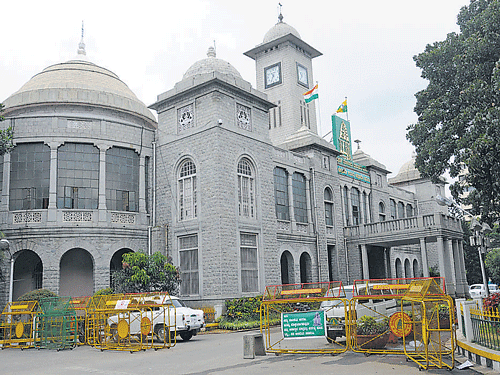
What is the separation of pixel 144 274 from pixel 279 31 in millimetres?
34582

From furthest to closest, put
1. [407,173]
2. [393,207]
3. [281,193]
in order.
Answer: [407,173]
[393,207]
[281,193]

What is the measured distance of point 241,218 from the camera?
1019 inches

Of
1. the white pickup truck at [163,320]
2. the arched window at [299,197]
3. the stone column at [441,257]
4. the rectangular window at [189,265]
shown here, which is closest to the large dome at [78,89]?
the rectangular window at [189,265]

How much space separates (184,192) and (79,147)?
5.94 meters

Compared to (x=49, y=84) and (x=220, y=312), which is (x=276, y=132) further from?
(x=220, y=312)

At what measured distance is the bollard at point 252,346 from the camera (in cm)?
1263

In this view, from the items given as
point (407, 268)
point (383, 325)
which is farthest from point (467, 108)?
point (407, 268)

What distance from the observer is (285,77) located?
1848 inches

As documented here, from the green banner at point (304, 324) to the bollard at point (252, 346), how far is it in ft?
2.85

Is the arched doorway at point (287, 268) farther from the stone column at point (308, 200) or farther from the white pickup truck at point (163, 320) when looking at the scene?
the white pickup truck at point (163, 320)

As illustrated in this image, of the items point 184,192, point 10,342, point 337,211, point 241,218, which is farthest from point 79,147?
point 337,211

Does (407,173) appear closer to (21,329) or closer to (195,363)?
(21,329)

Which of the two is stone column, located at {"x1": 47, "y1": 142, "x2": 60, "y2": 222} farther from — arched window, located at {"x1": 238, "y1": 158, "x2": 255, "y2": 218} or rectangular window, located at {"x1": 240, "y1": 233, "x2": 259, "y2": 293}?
rectangular window, located at {"x1": 240, "y1": 233, "x2": 259, "y2": 293}

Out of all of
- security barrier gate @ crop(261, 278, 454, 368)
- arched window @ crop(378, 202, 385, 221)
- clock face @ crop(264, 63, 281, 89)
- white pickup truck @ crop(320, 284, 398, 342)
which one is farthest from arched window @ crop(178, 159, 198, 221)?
clock face @ crop(264, 63, 281, 89)
